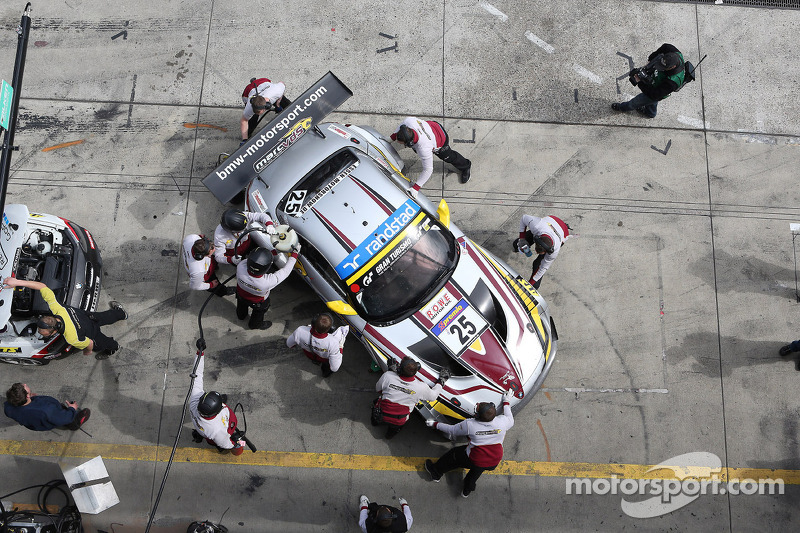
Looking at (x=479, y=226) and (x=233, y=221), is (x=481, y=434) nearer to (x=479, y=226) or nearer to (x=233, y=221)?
(x=479, y=226)

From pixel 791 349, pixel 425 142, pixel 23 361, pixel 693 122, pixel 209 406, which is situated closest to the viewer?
pixel 209 406

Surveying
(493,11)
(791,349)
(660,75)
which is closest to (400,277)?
(660,75)

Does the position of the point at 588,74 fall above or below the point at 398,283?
above

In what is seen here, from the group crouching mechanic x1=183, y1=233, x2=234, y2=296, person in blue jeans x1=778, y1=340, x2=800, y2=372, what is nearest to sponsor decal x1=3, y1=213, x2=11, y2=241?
crouching mechanic x1=183, y1=233, x2=234, y2=296

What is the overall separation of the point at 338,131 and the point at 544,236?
258 centimetres

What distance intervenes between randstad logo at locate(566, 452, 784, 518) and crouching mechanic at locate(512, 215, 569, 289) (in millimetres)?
2451

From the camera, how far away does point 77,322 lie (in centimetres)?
585

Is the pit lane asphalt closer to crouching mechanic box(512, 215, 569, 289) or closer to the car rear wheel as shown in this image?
the car rear wheel

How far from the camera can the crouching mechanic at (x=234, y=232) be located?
572 centimetres

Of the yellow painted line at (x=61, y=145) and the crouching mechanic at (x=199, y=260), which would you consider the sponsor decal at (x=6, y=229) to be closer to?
the crouching mechanic at (x=199, y=260)

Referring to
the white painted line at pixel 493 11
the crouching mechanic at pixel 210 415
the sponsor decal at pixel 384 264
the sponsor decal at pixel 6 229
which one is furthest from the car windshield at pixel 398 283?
the white painted line at pixel 493 11

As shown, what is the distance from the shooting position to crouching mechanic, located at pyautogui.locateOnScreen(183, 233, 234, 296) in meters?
5.75

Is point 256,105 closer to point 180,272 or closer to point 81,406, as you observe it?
point 180,272

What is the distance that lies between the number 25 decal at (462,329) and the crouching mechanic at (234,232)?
2.02 m
